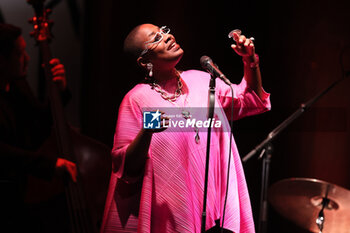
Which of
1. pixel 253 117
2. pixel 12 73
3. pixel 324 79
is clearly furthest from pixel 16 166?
pixel 324 79

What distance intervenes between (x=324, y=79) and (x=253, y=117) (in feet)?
1.36

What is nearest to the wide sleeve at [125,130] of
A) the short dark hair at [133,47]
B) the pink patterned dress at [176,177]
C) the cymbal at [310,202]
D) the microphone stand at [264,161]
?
the pink patterned dress at [176,177]

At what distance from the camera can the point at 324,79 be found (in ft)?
6.91

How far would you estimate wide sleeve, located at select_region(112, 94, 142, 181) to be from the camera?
157cm

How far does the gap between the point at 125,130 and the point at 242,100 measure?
1.41 ft

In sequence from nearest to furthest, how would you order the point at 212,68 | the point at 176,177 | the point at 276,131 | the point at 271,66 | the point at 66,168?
the point at 212,68
the point at 176,177
the point at 66,168
the point at 276,131
the point at 271,66

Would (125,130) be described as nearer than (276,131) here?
Yes

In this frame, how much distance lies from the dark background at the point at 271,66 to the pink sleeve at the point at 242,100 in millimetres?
241

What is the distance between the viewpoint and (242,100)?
1659 millimetres

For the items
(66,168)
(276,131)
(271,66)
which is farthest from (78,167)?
(271,66)

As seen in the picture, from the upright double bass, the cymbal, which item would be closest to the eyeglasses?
the upright double bass

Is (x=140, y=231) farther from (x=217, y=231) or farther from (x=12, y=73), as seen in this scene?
Result: (x=12, y=73)

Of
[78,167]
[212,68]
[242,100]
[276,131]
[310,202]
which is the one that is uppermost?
[212,68]

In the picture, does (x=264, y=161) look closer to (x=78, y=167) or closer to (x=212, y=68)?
(x=212, y=68)
